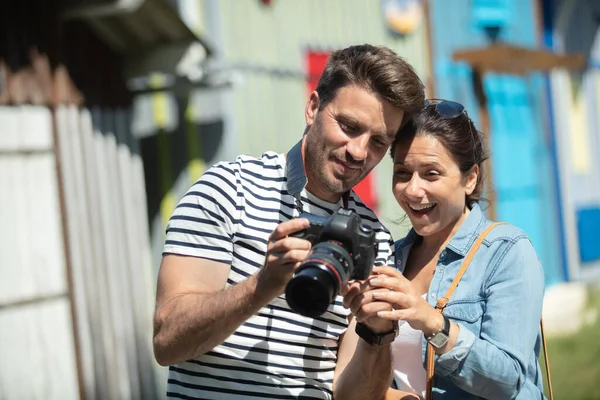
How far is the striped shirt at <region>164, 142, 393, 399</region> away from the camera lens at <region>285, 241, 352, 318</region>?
15.1 inches

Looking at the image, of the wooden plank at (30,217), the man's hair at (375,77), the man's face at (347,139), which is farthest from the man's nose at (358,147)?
the wooden plank at (30,217)

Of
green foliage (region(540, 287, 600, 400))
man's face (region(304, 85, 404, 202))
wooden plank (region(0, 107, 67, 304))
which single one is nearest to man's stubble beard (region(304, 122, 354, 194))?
man's face (region(304, 85, 404, 202))

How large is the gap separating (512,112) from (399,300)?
8.43m

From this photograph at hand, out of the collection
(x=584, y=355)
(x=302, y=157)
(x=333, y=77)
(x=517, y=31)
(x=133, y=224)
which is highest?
(x=517, y=31)

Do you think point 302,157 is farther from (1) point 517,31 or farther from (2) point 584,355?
(1) point 517,31

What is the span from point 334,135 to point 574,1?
32.5ft

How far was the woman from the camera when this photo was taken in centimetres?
231

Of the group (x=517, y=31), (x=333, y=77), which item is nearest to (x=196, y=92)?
(x=333, y=77)

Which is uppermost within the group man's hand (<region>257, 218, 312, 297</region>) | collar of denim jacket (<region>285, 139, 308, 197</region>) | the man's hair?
the man's hair

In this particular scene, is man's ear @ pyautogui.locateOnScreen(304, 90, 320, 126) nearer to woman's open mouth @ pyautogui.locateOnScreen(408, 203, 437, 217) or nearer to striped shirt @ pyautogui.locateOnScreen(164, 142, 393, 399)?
striped shirt @ pyautogui.locateOnScreen(164, 142, 393, 399)

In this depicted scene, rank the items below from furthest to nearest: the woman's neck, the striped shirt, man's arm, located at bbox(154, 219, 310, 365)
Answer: the woman's neck < the striped shirt < man's arm, located at bbox(154, 219, 310, 365)

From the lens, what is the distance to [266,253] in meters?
2.17

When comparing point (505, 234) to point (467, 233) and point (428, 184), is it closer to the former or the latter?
point (467, 233)

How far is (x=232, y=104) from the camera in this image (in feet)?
20.5
